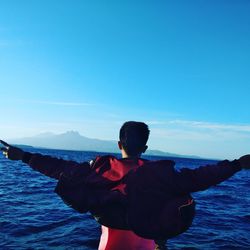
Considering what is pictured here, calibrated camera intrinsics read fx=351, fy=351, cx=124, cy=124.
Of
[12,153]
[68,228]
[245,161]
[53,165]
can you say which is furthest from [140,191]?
[68,228]

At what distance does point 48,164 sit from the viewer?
3.54 m

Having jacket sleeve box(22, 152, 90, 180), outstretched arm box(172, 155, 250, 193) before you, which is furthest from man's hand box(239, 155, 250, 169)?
jacket sleeve box(22, 152, 90, 180)

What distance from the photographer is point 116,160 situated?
3.48 metres

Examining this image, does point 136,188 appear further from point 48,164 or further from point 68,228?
point 68,228

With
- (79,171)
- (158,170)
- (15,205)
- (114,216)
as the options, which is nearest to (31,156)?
(79,171)

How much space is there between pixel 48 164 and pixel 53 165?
0.06 metres

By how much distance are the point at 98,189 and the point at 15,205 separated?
16.0 meters

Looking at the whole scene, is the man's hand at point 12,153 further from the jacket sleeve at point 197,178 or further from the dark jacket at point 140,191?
the jacket sleeve at point 197,178

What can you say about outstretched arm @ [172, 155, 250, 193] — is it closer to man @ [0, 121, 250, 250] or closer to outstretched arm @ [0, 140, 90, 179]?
man @ [0, 121, 250, 250]

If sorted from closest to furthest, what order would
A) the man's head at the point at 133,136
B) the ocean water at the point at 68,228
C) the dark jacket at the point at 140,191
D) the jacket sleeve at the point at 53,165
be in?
the dark jacket at the point at 140,191, the jacket sleeve at the point at 53,165, the man's head at the point at 133,136, the ocean water at the point at 68,228

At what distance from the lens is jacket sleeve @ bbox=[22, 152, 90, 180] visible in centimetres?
342

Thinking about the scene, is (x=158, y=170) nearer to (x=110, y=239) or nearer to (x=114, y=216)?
(x=114, y=216)

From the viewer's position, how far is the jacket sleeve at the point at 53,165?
3422 millimetres

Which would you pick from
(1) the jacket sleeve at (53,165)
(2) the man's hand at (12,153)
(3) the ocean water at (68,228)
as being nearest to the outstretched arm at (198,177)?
(1) the jacket sleeve at (53,165)
